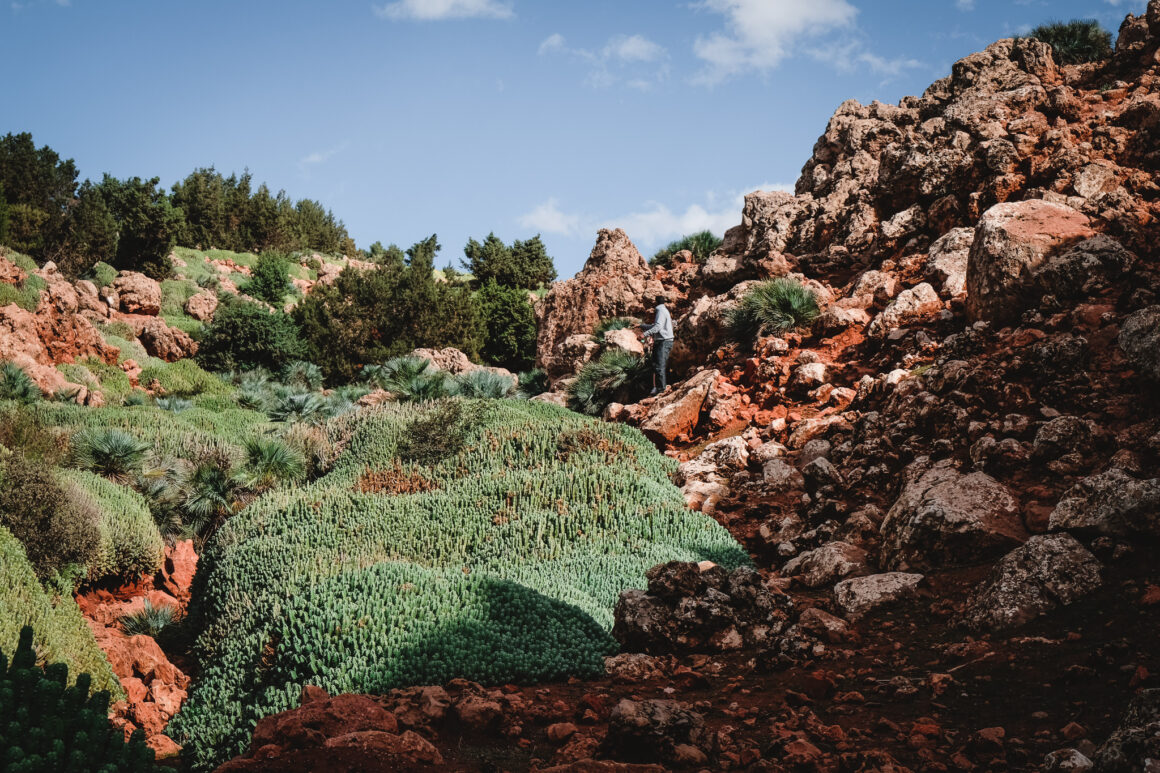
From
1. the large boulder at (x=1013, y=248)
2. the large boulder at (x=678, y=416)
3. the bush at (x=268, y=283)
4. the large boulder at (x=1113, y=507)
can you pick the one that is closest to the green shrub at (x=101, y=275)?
the bush at (x=268, y=283)

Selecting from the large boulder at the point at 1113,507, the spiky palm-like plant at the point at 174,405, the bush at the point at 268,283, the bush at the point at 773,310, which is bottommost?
the large boulder at the point at 1113,507

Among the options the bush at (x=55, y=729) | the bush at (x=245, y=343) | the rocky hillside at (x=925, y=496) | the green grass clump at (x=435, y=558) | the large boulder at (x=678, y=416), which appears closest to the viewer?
the bush at (x=55, y=729)

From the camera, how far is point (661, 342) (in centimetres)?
1459

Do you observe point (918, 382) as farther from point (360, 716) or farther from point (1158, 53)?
point (1158, 53)

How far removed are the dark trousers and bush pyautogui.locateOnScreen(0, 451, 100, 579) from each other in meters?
9.34

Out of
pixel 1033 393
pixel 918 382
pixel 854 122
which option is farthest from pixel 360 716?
pixel 854 122

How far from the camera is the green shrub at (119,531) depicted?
33.8ft

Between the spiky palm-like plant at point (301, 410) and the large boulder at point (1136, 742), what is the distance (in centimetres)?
1648

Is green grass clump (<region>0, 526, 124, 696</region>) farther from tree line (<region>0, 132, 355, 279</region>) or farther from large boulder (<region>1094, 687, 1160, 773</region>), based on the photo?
tree line (<region>0, 132, 355, 279</region>)

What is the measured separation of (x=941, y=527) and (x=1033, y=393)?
2149 mm

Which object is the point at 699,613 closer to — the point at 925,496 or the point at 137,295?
the point at 925,496

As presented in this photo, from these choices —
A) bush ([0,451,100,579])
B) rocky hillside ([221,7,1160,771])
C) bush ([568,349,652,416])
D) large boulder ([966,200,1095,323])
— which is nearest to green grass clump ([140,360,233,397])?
bush ([0,451,100,579])

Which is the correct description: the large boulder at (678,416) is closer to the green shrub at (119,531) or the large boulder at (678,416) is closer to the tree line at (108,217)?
the green shrub at (119,531)

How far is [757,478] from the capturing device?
9.69 m
